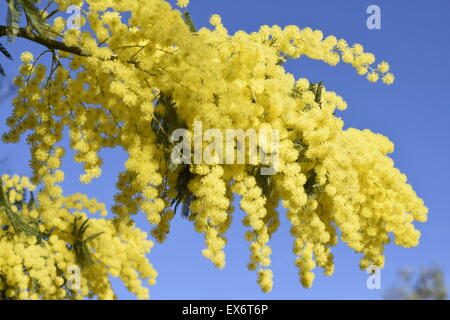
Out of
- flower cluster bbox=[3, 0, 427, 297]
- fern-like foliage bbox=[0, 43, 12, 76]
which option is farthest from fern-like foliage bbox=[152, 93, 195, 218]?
fern-like foliage bbox=[0, 43, 12, 76]

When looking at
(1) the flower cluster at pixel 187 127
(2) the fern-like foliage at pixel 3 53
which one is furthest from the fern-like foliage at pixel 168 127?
(2) the fern-like foliage at pixel 3 53

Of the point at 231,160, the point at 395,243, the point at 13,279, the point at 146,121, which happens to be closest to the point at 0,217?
the point at 13,279

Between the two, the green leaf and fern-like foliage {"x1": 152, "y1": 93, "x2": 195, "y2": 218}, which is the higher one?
the green leaf

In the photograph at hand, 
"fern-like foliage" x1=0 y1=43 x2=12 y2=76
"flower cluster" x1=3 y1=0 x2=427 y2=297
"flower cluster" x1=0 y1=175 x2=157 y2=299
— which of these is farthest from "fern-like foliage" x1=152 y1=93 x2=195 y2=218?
"fern-like foliage" x1=0 y1=43 x2=12 y2=76

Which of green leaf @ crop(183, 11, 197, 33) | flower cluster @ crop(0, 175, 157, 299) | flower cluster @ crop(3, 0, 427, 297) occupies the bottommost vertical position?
flower cluster @ crop(0, 175, 157, 299)

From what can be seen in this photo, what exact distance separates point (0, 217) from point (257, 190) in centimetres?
177

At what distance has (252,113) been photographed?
421 cm

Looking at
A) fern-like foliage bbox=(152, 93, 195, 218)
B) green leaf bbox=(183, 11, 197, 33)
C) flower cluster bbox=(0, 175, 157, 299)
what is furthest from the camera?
green leaf bbox=(183, 11, 197, 33)

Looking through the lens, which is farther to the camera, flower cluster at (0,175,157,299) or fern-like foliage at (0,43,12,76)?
fern-like foliage at (0,43,12,76)

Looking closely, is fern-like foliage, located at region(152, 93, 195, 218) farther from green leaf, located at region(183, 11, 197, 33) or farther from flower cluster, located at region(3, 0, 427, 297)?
green leaf, located at region(183, 11, 197, 33)

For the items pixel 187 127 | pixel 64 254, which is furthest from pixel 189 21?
pixel 64 254

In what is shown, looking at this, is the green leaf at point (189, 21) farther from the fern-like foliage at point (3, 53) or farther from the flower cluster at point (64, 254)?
the flower cluster at point (64, 254)

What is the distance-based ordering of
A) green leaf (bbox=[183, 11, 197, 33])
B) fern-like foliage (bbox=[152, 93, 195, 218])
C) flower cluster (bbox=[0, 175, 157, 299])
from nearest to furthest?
flower cluster (bbox=[0, 175, 157, 299])
fern-like foliage (bbox=[152, 93, 195, 218])
green leaf (bbox=[183, 11, 197, 33])

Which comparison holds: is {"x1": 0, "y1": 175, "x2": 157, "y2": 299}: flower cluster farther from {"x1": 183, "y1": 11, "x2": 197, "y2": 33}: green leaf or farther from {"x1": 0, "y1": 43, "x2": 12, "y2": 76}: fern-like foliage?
{"x1": 183, "y1": 11, "x2": 197, "y2": 33}: green leaf
